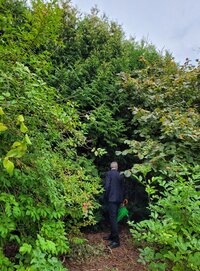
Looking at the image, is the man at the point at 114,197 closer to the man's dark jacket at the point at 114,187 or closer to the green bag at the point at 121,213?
the man's dark jacket at the point at 114,187

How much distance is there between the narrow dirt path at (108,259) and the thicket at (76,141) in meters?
0.40

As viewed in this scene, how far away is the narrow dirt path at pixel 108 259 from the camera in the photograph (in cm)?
368

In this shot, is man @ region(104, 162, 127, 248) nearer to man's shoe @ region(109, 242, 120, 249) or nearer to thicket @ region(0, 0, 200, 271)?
man's shoe @ region(109, 242, 120, 249)

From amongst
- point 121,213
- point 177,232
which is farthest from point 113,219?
point 177,232

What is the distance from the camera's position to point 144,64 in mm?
6973

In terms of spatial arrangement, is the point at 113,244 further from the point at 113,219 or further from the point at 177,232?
the point at 177,232

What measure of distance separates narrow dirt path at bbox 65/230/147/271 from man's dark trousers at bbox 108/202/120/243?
0.15 m

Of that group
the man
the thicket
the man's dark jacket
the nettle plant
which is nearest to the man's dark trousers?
the man

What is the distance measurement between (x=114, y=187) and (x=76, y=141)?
1.84 m

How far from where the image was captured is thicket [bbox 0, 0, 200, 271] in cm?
239

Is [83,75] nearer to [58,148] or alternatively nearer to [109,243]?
[58,148]

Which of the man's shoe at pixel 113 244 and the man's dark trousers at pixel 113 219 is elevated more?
the man's dark trousers at pixel 113 219

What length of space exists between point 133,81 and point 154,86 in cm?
48

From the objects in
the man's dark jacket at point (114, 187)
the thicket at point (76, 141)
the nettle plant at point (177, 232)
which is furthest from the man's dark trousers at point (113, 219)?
the nettle plant at point (177, 232)
